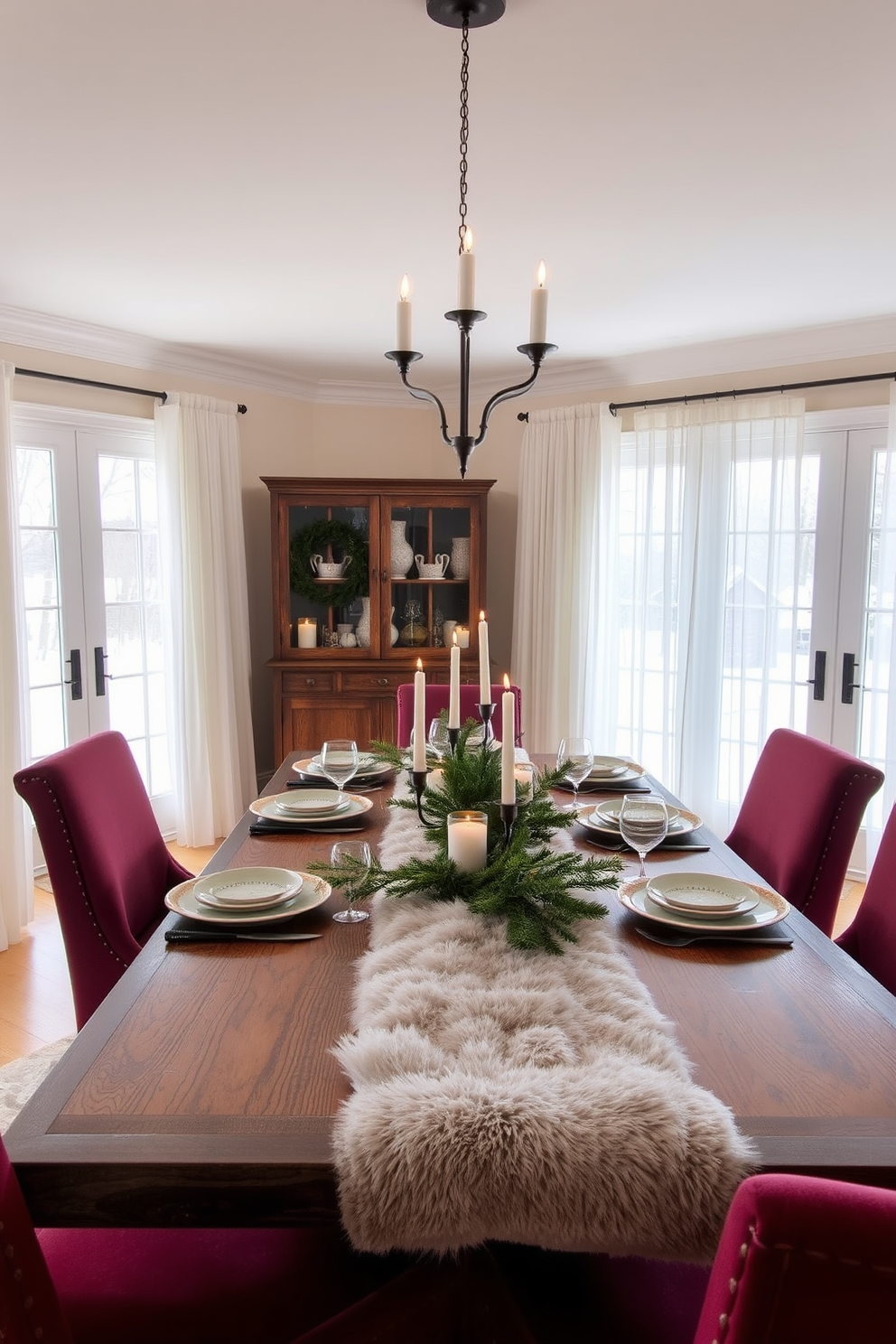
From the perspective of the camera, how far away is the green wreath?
4707 millimetres

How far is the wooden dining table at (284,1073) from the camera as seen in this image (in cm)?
99

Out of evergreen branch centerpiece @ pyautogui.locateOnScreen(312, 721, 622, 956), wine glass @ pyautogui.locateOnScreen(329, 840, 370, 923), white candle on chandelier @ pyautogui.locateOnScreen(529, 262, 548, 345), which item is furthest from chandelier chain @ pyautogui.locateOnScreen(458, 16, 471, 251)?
wine glass @ pyautogui.locateOnScreen(329, 840, 370, 923)

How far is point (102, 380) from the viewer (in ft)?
13.5

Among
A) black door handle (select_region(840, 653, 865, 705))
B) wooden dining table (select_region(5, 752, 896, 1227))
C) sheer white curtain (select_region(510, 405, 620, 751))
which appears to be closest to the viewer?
wooden dining table (select_region(5, 752, 896, 1227))

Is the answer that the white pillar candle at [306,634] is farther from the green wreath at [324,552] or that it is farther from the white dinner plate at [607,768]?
the white dinner plate at [607,768]

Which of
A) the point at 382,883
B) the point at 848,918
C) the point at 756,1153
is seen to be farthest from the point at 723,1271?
the point at 848,918

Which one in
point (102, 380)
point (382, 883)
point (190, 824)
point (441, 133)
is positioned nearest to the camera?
point (382, 883)

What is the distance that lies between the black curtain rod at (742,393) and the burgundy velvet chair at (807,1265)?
3.90 m

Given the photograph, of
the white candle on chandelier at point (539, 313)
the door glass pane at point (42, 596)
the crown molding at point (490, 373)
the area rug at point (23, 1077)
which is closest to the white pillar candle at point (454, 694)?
the white candle on chandelier at point (539, 313)

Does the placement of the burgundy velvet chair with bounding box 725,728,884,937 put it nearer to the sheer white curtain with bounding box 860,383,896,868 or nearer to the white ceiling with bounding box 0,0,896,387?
the white ceiling with bounding box 0,0,896,387

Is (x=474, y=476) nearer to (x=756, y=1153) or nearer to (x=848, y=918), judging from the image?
(x=848, y=918)

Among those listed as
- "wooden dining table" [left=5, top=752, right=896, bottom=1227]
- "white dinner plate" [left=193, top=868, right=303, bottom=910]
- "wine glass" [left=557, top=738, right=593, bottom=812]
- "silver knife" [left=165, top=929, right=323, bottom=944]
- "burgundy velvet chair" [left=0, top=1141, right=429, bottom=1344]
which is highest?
"wine glass" [left=557, top=738, right=593, bottom=812]

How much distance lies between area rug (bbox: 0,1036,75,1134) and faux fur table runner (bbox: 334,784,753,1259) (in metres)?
1.65

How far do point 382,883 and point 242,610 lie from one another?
11.0 feet
